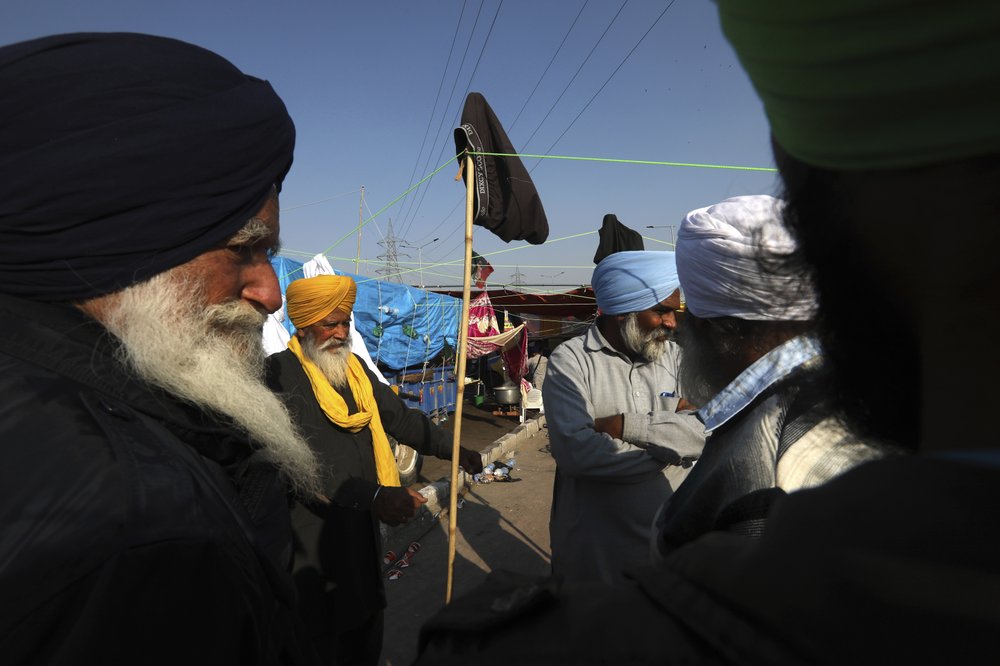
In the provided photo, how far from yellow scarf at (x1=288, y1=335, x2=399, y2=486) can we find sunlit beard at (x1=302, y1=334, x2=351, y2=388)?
0.04 meters

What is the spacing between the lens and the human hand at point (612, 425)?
8.55ft

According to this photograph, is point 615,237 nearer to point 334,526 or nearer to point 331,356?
point 331,356

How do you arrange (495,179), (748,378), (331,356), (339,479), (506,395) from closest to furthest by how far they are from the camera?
(748,378), (339,479), (331,356), (495,179), (506,395)

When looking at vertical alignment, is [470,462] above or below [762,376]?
below

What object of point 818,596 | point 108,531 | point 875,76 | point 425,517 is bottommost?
point 425,517

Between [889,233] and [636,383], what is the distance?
8.24 ft

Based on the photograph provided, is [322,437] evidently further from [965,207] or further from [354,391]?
[965,207]

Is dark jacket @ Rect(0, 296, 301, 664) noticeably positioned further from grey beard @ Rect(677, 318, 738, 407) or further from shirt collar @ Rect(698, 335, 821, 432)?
grey beard @ Rect(677, 318, 738, 407)

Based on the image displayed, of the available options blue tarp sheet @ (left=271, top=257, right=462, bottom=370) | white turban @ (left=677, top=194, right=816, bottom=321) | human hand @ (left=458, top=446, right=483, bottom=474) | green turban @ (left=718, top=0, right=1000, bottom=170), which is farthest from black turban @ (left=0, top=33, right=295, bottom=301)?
Result: blue tarp sheet @ (left=271, top=257, right=462, bottom=370)

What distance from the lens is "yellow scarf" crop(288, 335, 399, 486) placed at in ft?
9.52

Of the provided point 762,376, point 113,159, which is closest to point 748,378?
point 762,376

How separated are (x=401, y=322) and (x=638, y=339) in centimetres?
806

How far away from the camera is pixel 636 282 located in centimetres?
293

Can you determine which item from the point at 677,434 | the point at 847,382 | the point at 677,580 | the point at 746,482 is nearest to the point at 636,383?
the point at 677,434
